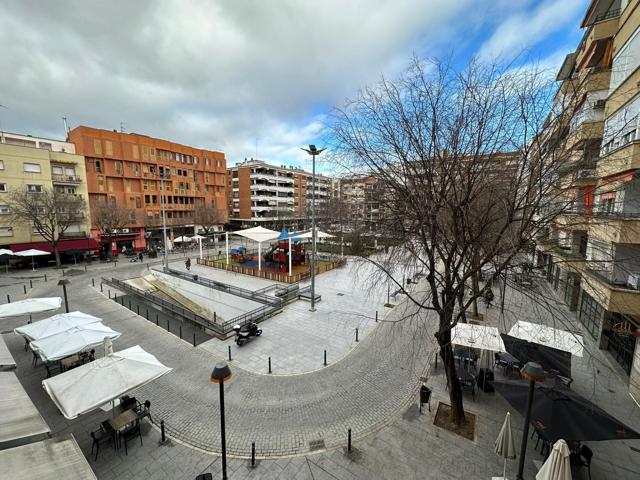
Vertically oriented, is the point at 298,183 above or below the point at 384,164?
above

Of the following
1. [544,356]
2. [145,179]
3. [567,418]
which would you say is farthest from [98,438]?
[145,179]

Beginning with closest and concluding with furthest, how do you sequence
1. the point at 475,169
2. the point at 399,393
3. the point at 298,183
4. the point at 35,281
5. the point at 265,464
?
the point at 475,169
the point at 265,464
the point at 399,393
the point at 35,281
the point at 298,183

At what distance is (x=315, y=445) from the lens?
7277 millimetres

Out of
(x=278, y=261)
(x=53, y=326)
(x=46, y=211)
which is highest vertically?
(x=46, y=211)

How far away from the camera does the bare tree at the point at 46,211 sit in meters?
27.0

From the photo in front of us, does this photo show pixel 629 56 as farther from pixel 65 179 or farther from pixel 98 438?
pixel 65 179

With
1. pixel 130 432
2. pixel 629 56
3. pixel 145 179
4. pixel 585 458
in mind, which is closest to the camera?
pixel 585 458

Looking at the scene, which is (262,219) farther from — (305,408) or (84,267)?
(305,408)

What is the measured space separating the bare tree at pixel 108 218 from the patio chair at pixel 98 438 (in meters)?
35.4

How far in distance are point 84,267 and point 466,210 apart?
1509 inches

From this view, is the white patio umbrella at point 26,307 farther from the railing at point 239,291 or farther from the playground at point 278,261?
the playground at point 278,261

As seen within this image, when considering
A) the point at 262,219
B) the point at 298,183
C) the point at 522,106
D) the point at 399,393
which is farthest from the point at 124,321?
the point at 298,183

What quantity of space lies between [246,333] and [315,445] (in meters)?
6.67

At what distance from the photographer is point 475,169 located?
6.26m
